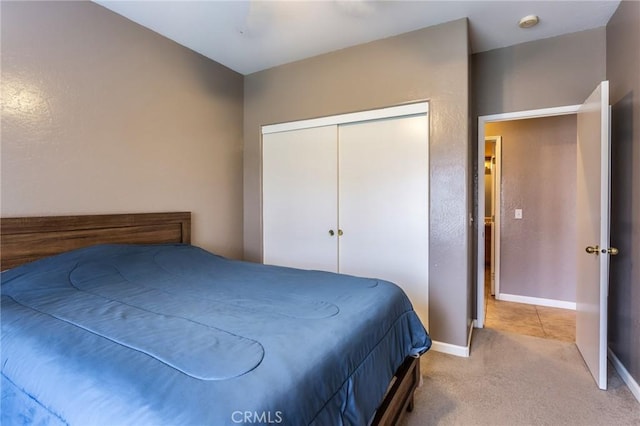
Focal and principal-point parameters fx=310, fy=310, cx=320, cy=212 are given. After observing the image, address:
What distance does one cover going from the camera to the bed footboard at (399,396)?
1364mm

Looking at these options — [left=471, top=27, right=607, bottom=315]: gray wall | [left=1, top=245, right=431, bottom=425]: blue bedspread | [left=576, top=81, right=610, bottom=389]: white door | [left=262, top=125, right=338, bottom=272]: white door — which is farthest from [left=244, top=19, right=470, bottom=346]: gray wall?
[left=1, top=245, right=431, bottom=425]: blue bedspread

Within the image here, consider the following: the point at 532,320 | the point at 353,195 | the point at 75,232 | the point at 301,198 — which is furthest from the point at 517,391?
the point at 75,232

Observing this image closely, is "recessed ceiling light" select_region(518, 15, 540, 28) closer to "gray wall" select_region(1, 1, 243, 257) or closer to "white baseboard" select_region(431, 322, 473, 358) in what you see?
"white baseboard" select_region(431, 322, 473, 358)

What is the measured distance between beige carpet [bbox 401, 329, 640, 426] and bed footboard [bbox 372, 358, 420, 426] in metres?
0.18

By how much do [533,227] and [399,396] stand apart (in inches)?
121

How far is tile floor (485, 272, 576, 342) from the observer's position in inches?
112

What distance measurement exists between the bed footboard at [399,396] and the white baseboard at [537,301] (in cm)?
261

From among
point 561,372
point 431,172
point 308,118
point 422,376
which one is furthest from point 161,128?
point 561,372

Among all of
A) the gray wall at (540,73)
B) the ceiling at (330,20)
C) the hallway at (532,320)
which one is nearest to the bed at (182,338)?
the ceiling at (330,20)

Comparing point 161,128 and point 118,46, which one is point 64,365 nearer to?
point 161,128

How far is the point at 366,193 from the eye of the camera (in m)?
2.79

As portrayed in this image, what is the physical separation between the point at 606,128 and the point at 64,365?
Answer: 291cm

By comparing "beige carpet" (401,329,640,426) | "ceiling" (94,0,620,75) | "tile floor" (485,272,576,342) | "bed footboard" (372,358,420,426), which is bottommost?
"beige carpet" (401,329,640,426)

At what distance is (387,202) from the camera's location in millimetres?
2701
